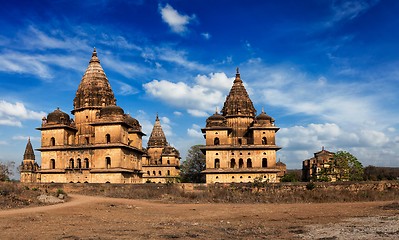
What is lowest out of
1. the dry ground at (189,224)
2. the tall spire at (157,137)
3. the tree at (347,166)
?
the dry ground at (189,224)

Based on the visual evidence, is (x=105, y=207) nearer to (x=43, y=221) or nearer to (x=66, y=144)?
(x=43, y=221)

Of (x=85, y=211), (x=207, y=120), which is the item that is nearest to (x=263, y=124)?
(x=207, y=120)

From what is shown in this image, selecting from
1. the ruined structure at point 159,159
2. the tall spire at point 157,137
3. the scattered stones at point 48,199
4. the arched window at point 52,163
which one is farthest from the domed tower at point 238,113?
the scattered stones at point 48,199

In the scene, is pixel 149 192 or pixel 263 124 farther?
pixel 263 124

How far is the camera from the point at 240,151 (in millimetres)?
45531

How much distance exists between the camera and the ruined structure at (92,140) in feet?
141

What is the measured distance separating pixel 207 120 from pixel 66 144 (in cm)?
1648

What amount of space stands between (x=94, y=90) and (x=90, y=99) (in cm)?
123

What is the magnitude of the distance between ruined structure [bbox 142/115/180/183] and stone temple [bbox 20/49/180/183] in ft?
56.4

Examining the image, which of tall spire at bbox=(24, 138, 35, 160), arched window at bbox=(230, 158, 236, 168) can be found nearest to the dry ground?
arched window at bbox=(230, 158, 236, 168)

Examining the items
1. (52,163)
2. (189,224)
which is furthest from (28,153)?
(189,224)

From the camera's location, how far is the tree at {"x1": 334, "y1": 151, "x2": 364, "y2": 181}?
4162 centimetres

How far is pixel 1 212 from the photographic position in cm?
2277

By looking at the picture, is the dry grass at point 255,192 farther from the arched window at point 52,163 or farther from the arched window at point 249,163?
the arched window at point 249,163
